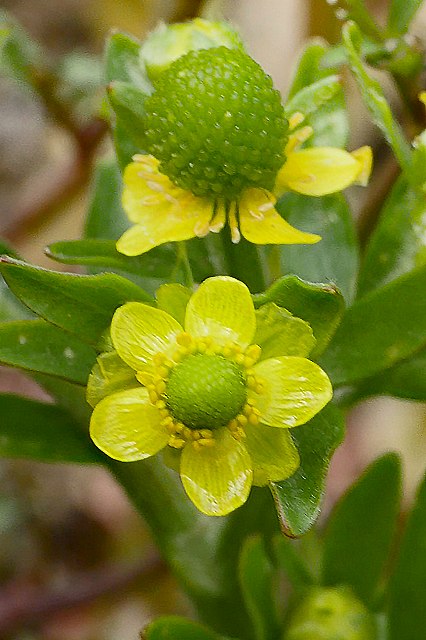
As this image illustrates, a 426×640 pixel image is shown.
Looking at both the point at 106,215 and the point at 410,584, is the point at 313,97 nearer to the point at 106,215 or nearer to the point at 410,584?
the point at 106,215

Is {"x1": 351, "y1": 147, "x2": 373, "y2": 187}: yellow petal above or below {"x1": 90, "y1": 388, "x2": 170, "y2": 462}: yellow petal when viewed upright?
above

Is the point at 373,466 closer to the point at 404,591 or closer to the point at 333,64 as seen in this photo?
the point at 404,591

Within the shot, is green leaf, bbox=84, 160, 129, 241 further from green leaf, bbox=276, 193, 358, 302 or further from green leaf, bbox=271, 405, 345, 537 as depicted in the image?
green leaf, bbox=271, 405, 345, 537

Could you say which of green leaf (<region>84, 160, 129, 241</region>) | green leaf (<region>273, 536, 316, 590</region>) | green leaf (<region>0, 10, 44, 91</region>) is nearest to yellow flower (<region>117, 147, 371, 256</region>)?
green leaf (<region>84, 160, 129, 241</region>)

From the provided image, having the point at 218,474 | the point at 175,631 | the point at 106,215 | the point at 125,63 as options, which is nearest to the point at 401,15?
the point at 125,63

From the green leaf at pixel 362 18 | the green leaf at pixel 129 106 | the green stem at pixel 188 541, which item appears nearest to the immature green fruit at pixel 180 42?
the green leaf at pixel 129 106

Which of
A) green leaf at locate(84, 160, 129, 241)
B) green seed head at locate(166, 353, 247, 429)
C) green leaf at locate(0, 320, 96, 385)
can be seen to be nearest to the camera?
green seed head at locate(166, 353, 247, 429)

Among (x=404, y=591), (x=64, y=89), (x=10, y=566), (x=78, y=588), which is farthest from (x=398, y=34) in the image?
(x=10, y=566)

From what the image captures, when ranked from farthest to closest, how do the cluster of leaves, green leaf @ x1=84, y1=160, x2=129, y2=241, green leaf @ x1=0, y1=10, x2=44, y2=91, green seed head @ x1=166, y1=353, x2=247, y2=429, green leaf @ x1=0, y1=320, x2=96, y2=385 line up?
green leaf @ x1=0, y1=10, x2=44, y2=91
green leaf @ x1=84, y1=160, x2=129, y2=241
the cluster of leaves
green leaf @ x1=0, y1=320, x2=96, y2=385
green seed head @ x1=166, y1=353, x2=247, y2=429
